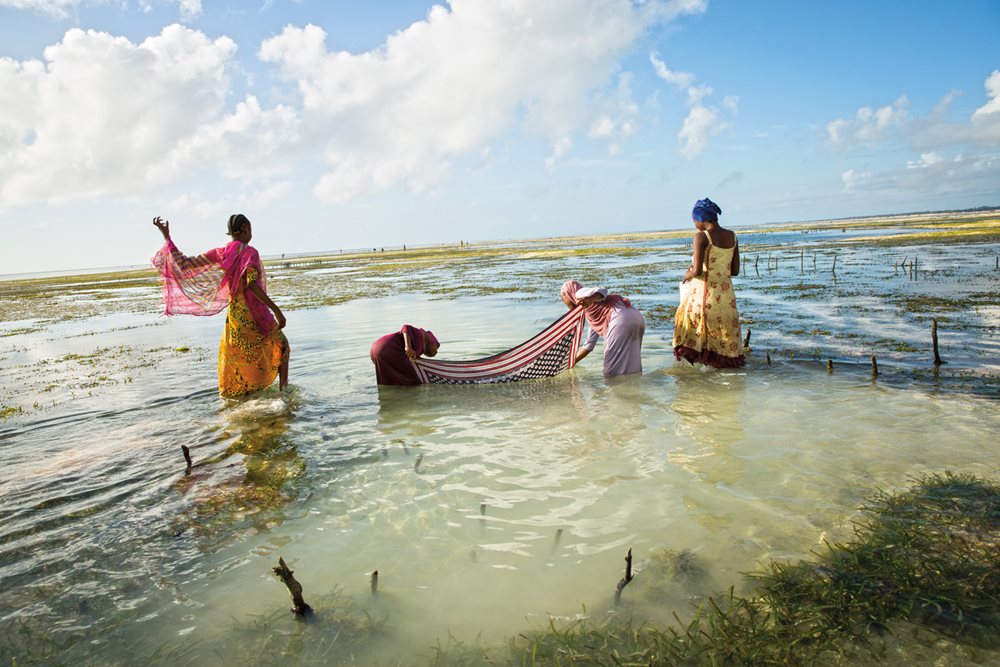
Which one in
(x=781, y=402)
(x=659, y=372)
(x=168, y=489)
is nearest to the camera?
(x=168, y=489)

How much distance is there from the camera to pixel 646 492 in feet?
12.3

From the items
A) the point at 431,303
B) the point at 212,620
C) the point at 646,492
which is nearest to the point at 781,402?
the point at 646,492

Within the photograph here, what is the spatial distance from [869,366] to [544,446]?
4726 mm

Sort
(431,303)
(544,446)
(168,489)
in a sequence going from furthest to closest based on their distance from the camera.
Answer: (431,303)
(544,446)
(168,489)

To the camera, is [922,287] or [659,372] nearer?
[659,372]

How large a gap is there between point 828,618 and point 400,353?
5.41 metres

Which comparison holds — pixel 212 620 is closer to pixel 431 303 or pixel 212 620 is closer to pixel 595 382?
pixel 595 382

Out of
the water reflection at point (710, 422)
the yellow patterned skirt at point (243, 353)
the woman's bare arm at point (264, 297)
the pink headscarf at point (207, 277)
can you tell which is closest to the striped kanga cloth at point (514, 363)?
the water reflection at point (710, 422)

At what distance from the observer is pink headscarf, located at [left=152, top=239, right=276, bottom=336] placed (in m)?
6.03

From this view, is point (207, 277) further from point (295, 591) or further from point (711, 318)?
point (711, 318)

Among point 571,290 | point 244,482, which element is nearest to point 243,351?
point 244,482

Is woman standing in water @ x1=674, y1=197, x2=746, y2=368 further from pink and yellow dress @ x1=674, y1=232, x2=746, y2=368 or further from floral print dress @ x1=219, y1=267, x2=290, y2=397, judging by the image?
floral print dress @ x1=219, y1=267, x2=290, y2=397

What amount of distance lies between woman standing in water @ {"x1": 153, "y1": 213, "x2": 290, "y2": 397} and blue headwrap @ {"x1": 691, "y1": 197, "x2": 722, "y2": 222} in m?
5.07

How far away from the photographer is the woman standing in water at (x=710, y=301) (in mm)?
6441
